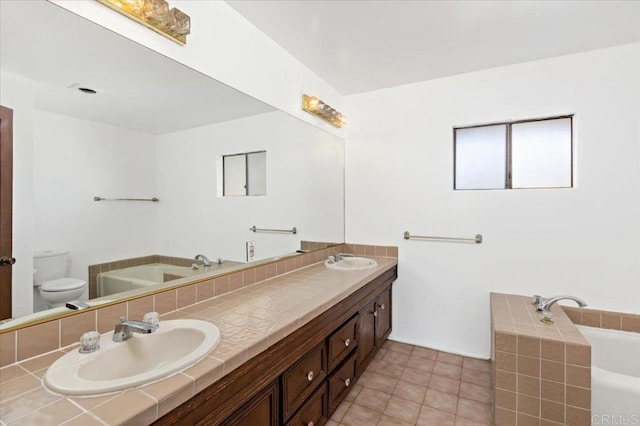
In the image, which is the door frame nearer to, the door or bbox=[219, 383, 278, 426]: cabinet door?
the door

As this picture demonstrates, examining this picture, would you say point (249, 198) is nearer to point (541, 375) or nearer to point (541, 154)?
point (541, 375)

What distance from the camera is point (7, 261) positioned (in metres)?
0.97

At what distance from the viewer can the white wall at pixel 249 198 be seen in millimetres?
1604

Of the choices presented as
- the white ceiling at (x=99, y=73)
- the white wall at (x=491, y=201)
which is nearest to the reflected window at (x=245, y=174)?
the white ceiling at (x=99, y=73)

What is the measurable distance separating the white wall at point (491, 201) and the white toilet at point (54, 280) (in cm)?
231

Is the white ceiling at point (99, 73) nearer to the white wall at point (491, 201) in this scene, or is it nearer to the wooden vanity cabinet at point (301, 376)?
the wooden vanity cabinet at point (301, 376)

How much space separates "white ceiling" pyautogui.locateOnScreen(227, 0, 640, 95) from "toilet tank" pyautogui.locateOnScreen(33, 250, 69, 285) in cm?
149

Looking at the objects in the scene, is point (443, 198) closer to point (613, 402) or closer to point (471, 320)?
point (471, 320)

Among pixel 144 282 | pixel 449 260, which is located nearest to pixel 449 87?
pixel 449 260

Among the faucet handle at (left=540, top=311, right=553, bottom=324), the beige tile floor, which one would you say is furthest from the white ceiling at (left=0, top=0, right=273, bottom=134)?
the faucet handle at (left=540, top=311, right=553, bottom=324)

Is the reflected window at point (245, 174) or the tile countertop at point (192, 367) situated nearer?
the tile countertop at point (192, 367)

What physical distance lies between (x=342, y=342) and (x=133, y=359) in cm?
112

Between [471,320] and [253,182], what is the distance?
84.3 inches

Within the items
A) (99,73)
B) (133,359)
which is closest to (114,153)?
(99,73)
